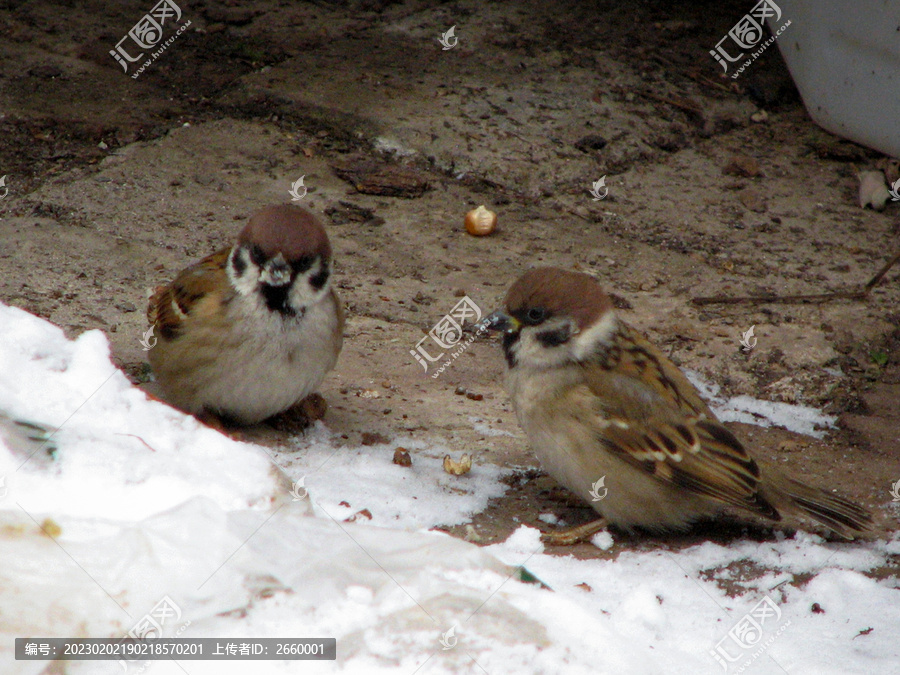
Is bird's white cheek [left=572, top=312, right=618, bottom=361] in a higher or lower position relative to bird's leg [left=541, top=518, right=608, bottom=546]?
higher

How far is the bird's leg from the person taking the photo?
3.28m

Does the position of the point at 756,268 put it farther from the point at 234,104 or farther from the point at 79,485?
the point at 79,485

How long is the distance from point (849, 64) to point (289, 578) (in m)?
4.77

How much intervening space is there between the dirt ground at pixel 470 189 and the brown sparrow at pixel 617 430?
172mm

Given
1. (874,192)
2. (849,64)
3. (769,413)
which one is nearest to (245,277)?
(769,413)

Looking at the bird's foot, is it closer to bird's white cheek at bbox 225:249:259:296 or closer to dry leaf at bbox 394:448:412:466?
dry leaf at bbox 394:448:412:466

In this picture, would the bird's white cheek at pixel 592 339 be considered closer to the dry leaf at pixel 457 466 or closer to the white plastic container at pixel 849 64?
the dry leaf at pixel 457 466

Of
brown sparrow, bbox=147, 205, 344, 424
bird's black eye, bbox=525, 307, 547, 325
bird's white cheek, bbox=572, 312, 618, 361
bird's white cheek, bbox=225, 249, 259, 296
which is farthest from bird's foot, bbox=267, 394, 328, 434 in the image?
bird's white cheek, bbox=572, 312, 618, 361

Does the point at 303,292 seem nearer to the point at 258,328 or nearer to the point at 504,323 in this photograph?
the point at 258,328

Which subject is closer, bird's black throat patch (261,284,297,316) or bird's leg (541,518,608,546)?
bird's leg (541,518,608,546)

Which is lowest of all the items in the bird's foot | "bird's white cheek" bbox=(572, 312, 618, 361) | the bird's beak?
the bird's foot

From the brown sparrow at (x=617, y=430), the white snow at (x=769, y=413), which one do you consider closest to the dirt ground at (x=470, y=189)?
the white snow at (x=769, y=413)

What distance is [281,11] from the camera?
263 inches

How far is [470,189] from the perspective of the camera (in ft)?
18.0
